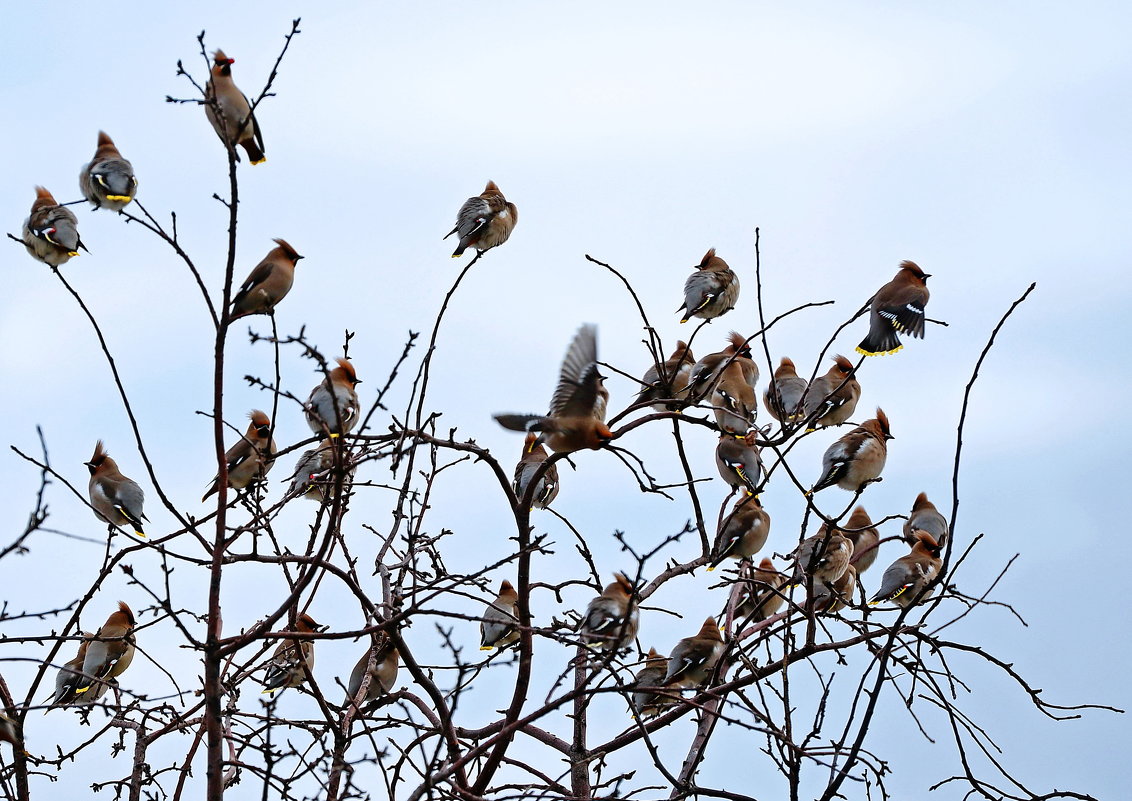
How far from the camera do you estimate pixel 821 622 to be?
466 centimetres

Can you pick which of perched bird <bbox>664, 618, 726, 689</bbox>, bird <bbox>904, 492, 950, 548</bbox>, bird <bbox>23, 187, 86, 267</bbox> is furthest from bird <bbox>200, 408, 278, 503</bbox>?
bird <bbox>904, 492, 950, 548</bbox>

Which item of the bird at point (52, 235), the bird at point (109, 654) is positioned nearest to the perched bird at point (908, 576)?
the bird at point (109, 654)

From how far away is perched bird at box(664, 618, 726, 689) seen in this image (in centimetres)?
566

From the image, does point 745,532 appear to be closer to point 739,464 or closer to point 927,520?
point 739,464

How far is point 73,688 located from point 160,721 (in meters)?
1.94

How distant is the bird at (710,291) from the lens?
25.6 feet

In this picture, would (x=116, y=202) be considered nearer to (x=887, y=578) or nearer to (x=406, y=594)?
(x=406, y=594)

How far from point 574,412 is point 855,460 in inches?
112

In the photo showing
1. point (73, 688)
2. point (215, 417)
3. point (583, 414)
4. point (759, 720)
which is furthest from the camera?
point (73, 688)

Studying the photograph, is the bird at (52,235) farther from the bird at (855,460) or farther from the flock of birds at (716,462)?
the bird at (855,460)

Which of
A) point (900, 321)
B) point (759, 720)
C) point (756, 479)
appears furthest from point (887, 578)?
point (759, 720)

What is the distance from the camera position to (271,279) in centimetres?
613

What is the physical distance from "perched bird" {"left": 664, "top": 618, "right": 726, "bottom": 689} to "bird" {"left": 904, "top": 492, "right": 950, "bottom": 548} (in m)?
2.01

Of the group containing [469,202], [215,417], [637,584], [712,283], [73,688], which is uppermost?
[469,202]
